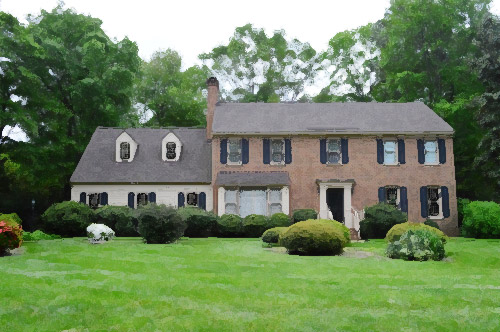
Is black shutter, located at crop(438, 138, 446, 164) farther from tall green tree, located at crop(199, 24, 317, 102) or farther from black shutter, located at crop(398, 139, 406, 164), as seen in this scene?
tall green tree, located at crop(199, 24, 317, 102)

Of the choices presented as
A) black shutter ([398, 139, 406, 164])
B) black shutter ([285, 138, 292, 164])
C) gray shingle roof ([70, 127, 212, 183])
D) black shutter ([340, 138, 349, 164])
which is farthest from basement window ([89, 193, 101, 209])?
black shutter ([398, 139, 406, 164])

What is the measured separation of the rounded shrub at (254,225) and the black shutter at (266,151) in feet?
15.4

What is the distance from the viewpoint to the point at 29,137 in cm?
3428

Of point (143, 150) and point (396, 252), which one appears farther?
point (143, 150)

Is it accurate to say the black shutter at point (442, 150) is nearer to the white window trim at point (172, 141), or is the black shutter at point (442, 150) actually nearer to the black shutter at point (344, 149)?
the black shutter at point (344, 149)

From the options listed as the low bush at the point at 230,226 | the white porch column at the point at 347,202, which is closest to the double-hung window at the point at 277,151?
the white porch column at the point at 347,202

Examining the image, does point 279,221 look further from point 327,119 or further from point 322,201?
point 327,119

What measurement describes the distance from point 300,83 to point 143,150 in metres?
24.2

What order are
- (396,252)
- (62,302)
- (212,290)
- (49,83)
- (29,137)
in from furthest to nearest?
1. (49,83)
2. (29,137)
3. (396,252)
4. (212,290)
5. (62,302)

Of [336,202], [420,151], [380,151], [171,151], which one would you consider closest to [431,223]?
[420,151]

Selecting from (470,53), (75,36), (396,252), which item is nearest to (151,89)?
(75,36)

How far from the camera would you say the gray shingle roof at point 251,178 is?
1163 inches

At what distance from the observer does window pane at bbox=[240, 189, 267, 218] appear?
98.5 ft

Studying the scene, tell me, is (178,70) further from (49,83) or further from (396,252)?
(396,252)
